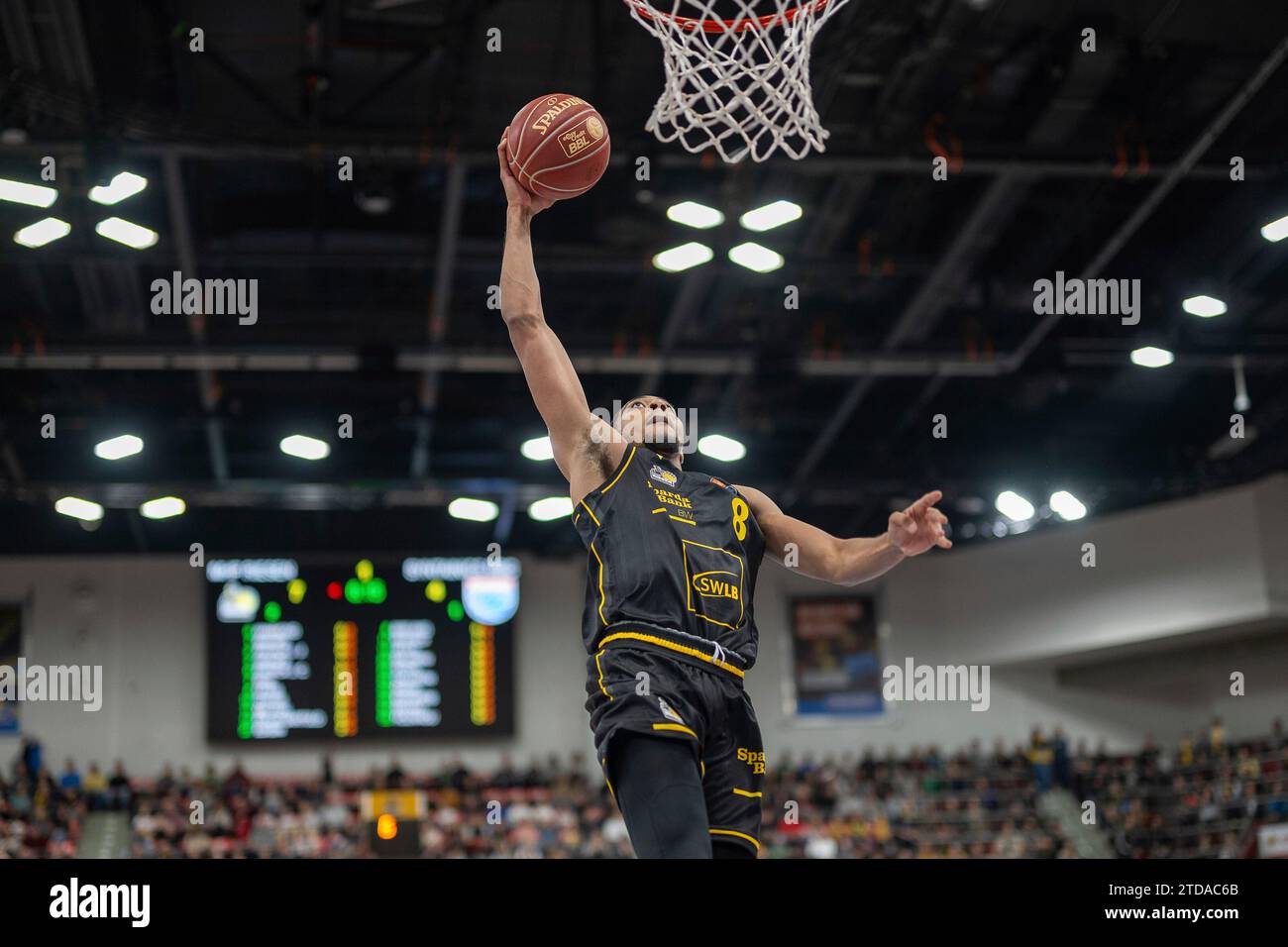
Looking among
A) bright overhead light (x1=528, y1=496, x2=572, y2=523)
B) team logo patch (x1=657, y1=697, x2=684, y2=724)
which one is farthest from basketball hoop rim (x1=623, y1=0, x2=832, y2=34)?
bright overhead light (x1=528, y1=496, x2=572, y2=523)

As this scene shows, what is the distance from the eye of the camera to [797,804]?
19.3 meters

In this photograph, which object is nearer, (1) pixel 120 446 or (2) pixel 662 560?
(2) pixel 662 560

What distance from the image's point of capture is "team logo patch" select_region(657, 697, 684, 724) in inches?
143

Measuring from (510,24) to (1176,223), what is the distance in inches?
279

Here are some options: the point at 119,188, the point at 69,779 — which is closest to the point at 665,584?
the point at 119,188

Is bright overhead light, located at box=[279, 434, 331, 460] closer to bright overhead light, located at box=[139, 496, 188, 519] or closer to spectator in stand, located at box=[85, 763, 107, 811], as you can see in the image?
bright overhead light, located at box=[139, 496, 188, 519]

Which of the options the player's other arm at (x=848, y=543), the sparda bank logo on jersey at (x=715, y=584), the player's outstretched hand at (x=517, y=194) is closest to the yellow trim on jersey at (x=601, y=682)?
the sparda bank logo on jersey at (x=715, y=584)

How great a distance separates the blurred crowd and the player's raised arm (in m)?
13.1

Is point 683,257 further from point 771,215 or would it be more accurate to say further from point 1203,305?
point 1203,305

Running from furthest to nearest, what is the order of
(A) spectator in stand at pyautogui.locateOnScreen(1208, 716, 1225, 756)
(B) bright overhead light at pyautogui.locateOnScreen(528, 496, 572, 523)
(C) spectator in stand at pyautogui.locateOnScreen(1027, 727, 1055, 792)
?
(C) spectator in stand at pyautogui.locateOnScreen(1027, 727, 1055, 792)
(A) spectator in stand at pyautogui.locateOnScreen(1208, 716, 1225, 756)
(B) bright overhead light at pyautogui.locateOnScreen(528, 496, 572, 523)

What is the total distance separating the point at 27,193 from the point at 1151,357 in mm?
10540

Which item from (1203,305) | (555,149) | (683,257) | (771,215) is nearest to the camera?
(555,149)
